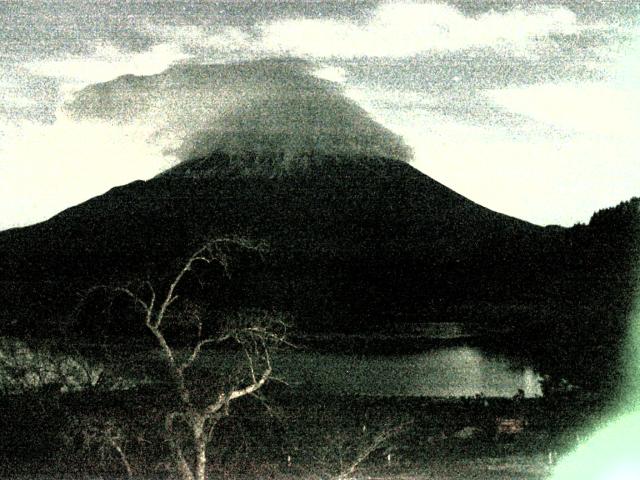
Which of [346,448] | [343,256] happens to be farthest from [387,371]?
[343,256]

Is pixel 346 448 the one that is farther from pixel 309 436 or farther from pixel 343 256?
pixel 343 256

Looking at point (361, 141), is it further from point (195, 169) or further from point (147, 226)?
point (147, 226)

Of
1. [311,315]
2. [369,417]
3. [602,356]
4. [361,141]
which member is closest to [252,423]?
[369,417]

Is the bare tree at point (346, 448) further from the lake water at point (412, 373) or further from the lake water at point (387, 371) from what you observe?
the lake water at point (412, 373)

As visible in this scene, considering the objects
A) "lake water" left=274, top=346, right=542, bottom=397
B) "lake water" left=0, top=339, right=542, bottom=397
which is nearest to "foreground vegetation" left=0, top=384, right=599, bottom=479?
"lake water" left=0, top=339, right=542, bottom=397

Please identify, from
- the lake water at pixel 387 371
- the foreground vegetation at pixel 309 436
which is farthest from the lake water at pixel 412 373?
the foreground vegetation at pixel 309 436

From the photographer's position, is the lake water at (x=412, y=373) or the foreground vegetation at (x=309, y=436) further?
the lake water at (x=412, y=373)

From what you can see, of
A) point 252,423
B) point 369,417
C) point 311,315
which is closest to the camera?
point 252,423

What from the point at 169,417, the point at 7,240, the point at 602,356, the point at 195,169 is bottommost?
the point at 602,356
